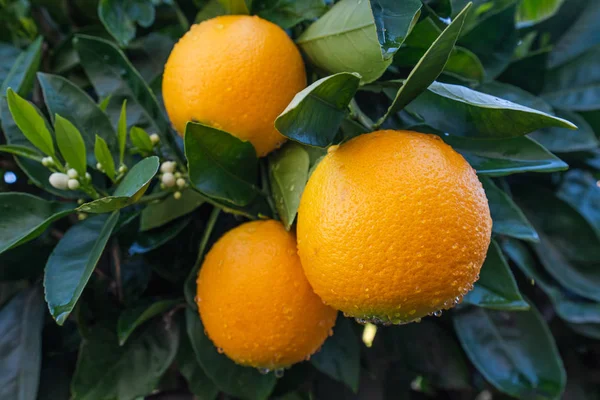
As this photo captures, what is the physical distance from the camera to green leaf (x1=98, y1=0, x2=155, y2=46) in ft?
2.91

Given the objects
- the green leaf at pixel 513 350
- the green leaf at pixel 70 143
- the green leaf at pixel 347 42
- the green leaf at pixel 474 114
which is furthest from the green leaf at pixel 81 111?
the green leaf at pixel 513 350

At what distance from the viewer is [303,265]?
66cm

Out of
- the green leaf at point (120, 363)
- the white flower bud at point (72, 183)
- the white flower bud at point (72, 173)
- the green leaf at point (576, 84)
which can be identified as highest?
the white flower bud at point (72, 173)

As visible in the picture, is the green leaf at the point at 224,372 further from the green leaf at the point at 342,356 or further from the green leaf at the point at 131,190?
the green leaf at the point at 131,190

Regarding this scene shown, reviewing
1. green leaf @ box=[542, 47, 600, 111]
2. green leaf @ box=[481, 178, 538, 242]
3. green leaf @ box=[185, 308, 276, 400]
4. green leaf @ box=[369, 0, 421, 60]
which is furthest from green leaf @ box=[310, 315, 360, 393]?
green leaf @ box=[542, 47, 600, 111]

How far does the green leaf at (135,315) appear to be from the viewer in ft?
2.60

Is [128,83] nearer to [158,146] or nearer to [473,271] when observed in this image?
[158,146]

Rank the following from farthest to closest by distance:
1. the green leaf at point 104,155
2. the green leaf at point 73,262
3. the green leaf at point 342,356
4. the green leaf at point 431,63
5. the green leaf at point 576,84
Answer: the green leaf at point 576,84 → the green leaf at point 342,356 → the green leaf at point 104,155 → the green leaf at point 73,262 → the green leaf at point 431,63

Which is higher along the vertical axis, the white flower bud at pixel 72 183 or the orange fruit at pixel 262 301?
the white flower bud at pixel 72 183

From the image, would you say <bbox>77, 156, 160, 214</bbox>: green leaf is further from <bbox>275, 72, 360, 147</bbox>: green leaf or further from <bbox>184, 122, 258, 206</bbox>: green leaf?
<bbox>275, 72, 360, 147</bbox>: green leaf

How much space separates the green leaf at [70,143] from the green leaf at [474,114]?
1.51 ft

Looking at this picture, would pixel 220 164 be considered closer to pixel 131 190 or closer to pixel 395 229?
pixel 131 190

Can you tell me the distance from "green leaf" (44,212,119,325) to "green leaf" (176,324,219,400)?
0.28 metres

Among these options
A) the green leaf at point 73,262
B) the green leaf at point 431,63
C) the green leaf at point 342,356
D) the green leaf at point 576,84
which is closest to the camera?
the green leaf at point 431,63
